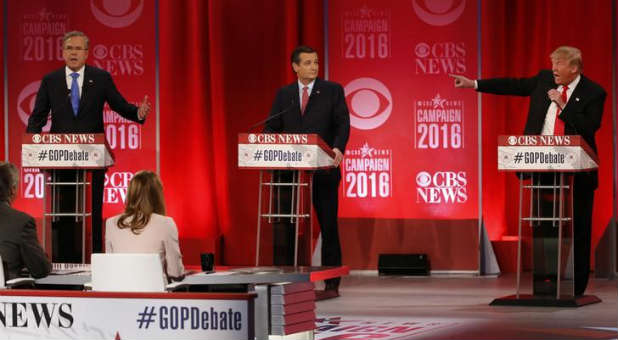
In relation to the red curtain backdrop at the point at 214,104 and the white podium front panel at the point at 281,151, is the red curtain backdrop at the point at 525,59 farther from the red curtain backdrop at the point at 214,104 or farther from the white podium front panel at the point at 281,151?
the white podium front panel at the point at 281,151

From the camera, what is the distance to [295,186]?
756 cm

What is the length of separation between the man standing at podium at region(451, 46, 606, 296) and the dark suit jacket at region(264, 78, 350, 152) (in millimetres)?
811

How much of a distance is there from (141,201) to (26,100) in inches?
222

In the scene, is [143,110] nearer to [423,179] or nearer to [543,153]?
[543,153]

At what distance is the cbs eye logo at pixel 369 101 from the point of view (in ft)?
32.3

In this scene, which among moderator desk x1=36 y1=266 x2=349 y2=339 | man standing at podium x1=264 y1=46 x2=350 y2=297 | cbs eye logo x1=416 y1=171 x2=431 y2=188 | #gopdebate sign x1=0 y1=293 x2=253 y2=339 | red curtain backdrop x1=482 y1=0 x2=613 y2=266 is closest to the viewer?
#gopdebate sign x1=0 y1=293 x2=253 y2=339

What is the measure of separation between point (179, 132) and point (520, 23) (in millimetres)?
3027

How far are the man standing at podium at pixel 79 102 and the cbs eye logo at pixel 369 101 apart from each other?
8.51 feet

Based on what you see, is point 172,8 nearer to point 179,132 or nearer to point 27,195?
point 179,132

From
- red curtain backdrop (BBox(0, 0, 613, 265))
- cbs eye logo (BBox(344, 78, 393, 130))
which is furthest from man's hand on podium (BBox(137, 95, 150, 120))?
cbs eye logo (BBox(344, 78, 393, 130))

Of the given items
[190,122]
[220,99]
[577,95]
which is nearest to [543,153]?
[577,95]

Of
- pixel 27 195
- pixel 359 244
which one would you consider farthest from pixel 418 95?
pixel 27 195

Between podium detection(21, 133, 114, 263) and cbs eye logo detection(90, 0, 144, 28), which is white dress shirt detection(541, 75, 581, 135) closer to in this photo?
podium detection(21, 133, 114, 263)

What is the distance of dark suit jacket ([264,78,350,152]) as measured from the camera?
7785 millimetres
